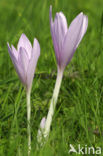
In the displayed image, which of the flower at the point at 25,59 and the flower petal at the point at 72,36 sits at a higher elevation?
the flower petal at the point at 72,36

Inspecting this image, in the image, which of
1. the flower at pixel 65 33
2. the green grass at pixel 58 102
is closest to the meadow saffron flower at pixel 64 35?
the flower at pixel 65 33

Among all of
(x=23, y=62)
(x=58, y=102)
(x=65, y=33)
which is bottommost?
→ (x=58, y=102)

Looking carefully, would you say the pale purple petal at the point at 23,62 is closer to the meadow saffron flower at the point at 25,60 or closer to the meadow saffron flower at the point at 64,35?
the meadow saffron flower at the point at 25,60

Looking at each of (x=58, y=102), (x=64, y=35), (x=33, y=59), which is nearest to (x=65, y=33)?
(x=64, y=35)

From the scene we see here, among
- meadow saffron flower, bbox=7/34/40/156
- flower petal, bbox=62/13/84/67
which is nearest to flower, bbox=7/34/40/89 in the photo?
meadow saffron flower, bbox=7/34/40/156

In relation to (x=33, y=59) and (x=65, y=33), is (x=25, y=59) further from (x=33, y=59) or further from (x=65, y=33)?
(x=65, y=33)

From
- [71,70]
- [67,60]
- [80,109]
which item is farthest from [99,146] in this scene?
[71,70]
